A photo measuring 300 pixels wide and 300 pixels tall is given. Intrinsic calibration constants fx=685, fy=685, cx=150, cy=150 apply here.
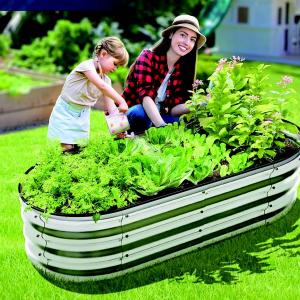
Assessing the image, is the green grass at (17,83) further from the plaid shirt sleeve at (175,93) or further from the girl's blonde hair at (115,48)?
the girl's blonde hair at (115,48)

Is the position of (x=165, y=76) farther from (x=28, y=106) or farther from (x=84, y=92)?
(x=28, y=106)

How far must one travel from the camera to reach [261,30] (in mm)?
16000

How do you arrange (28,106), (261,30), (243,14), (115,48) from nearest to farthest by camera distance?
(115,48) < (28,106) < (261,30) < (243,14)

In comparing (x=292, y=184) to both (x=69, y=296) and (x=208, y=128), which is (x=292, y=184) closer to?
(x=208, y=128)

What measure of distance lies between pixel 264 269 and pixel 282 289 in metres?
0.30

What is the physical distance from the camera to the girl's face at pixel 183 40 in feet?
18.5

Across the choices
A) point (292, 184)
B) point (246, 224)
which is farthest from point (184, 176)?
point (292, 184)

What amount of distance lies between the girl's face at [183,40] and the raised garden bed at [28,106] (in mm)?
3008

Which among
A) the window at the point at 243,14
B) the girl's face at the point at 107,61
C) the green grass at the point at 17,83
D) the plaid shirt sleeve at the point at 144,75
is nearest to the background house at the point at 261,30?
the window at the point at 243,14

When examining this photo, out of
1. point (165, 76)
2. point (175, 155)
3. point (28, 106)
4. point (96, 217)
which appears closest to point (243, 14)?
point (28, 106)

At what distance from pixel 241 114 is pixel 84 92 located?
1352 millimetres

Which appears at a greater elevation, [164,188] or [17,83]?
[164,188]

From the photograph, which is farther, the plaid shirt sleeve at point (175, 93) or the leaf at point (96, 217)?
the plaid shirt sleeve at point (175, 93)

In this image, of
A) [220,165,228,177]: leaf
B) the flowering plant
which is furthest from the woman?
[220,165,228,177]: leaf
